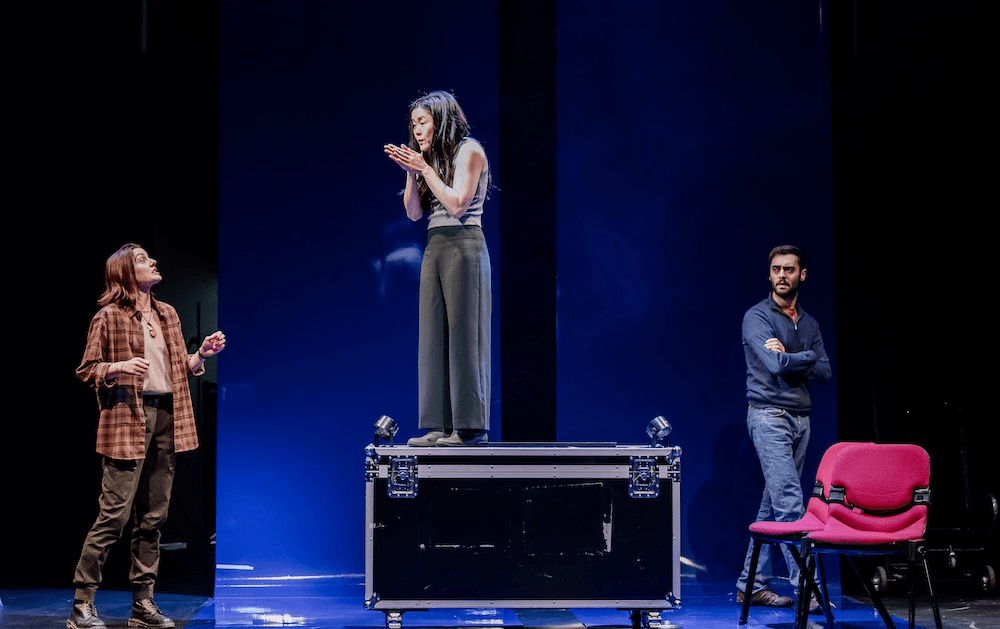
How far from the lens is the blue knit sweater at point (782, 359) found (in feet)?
18.5

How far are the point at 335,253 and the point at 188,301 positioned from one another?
895mm

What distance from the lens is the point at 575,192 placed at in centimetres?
636

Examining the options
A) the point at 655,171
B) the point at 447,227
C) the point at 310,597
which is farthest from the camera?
the point at 655,171

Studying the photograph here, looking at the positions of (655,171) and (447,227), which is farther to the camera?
(655,171)

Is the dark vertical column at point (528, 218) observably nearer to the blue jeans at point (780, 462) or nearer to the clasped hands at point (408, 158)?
the blue jeans at point (780, 462)

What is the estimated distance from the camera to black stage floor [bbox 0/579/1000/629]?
5.26 meters

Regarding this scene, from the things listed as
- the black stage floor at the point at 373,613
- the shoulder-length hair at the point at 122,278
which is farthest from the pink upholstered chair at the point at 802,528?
the shoulder-length hair at the point at 122,278

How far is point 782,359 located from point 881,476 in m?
0.88

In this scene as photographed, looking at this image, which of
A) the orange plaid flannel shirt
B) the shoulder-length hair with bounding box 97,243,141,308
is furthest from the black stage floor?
the shoulder-length hair with bounding box 97,243,141,308

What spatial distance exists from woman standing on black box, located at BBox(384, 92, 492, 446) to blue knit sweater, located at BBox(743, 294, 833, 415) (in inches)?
63.9

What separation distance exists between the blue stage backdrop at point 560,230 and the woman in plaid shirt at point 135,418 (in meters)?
0.94

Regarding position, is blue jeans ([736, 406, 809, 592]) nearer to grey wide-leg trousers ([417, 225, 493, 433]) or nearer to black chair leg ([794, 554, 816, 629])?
black chair leg ([794, 554, 816, 629])

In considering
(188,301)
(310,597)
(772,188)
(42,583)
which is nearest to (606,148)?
(772,188)

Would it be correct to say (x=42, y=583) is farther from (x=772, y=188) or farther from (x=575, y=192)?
(x=772, y=188)
